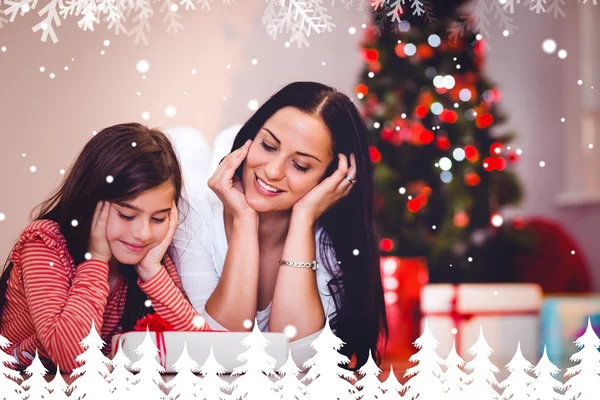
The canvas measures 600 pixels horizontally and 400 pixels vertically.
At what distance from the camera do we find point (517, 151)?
97.5 inches

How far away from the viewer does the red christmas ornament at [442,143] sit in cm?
254

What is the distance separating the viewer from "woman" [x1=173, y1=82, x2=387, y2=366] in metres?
2.08

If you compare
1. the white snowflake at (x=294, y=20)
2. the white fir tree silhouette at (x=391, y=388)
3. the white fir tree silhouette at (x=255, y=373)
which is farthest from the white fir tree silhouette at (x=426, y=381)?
the white snowflake at (x=294, y=20)

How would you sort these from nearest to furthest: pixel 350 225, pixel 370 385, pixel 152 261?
pixel 370 385
pixel 152 261
pixel 350 225

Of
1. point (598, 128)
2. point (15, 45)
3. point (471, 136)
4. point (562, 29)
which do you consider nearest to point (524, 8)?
point (562, 29)

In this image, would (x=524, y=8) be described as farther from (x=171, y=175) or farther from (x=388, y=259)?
(x=171, y=175)

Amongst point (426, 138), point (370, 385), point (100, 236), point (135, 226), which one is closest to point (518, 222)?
point (426, 138)

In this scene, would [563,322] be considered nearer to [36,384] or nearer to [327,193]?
[327,193]

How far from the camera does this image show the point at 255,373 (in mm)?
1738

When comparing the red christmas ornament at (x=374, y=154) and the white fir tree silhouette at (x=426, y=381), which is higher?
the red christmas ornament at (x=374, y=154)

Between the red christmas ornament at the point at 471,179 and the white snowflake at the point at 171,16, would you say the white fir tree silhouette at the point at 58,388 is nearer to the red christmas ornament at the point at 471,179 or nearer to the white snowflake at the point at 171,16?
the white snowflake at the point at 171,16

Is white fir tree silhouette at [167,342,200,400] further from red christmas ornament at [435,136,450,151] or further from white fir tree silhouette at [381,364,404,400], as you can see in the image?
red christmas ornament at [435,136,450,151]

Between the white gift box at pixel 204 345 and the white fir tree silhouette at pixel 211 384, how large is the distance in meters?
0.08

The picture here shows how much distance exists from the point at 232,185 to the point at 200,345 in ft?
1.78
